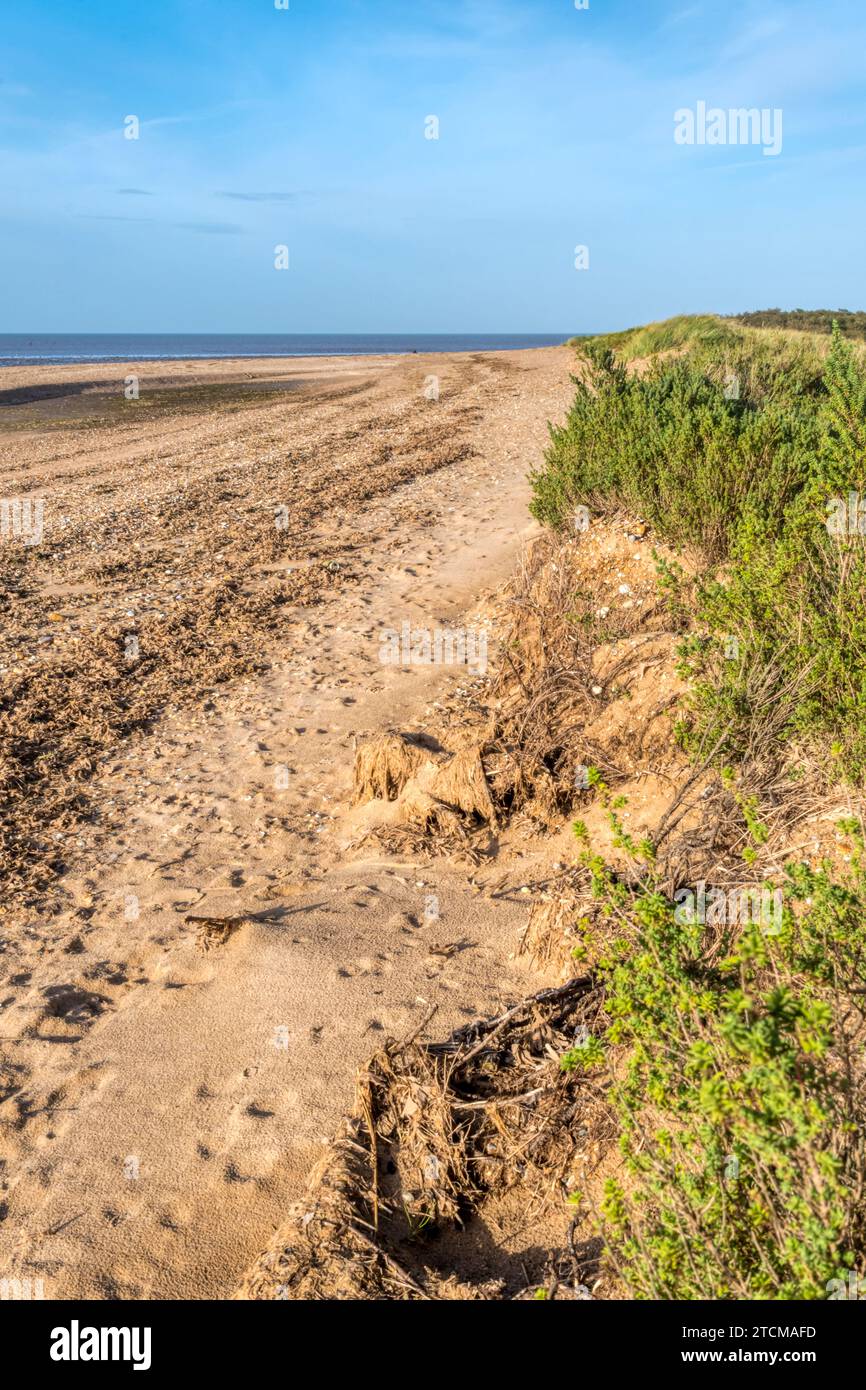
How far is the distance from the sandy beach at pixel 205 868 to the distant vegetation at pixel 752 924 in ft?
4.10

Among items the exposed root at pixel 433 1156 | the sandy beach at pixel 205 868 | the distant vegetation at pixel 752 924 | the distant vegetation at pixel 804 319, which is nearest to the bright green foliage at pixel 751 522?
the distant vegetation at pixel 752 924

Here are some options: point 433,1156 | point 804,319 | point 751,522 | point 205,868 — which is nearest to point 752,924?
point 433,1156

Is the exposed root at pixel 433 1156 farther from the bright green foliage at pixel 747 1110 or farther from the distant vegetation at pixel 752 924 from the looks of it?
the bright green foliage at pixel 747 1110

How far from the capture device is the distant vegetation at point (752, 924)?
1.92m

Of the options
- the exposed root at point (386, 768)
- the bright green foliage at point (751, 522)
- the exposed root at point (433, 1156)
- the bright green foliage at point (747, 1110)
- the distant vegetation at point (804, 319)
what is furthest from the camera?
the distant vegetation at point (804, 319)

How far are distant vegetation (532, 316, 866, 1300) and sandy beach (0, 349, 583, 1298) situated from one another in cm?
125

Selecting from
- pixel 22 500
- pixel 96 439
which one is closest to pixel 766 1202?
pixel 22 500

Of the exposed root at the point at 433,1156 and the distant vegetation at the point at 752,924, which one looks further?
the exposed root at the point at 433,1156

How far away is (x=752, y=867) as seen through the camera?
3.68m

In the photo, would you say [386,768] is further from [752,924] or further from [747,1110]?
[747,1110]

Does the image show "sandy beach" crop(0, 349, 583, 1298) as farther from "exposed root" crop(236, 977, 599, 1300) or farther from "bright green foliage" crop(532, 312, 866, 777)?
"bright green foliage" crop(532, 312, 866, 777)

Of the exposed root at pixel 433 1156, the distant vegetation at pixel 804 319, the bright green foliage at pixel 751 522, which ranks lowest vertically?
the exposed root at pixel 433 1156

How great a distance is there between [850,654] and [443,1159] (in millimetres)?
2735

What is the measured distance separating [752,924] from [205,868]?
12.0 ft
